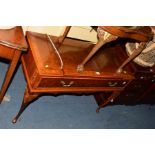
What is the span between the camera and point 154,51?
210 centimetres

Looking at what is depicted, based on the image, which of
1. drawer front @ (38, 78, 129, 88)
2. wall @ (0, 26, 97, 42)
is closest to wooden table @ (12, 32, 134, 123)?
drawer front @ (38, 78, 129, 88)

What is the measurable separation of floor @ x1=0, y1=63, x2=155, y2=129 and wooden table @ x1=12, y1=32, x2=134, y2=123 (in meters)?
0.13

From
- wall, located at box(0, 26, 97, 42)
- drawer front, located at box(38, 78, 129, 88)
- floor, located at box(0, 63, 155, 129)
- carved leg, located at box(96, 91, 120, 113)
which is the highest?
wall, located at box(0, 26, 97, 42)

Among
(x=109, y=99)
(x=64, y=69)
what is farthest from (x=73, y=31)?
(x=109, y=99)

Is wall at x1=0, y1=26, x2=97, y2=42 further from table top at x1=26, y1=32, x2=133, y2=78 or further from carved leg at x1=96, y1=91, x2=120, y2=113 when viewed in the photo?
carved leg at x1=96, y1=91, x2=120, y2=113

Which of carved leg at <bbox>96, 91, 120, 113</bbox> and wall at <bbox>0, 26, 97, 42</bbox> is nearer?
wall at <bbox>0, 26, 97, 42</bbox>

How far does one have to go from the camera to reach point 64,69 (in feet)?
5.87

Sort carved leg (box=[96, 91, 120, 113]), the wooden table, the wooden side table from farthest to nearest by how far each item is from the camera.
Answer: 1. carved leg (box=[96, 91, 120, 113])
2. the wooden table
3. the wooden side table

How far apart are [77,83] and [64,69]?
0.56 feet

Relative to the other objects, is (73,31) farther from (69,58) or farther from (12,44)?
(12,44)

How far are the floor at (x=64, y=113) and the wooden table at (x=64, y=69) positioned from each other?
0.13 metres

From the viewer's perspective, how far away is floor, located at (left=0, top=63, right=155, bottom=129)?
2104mm

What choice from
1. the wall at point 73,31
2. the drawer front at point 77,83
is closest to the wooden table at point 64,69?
the drawer front at point 77,83
